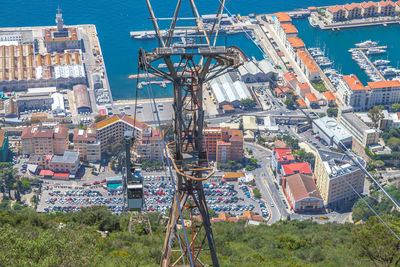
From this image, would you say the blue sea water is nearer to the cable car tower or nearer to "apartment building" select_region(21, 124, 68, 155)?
"apartment building" select_region(21, 124, 68, 155)

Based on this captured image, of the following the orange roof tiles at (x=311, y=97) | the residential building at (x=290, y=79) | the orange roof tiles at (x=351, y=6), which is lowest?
the orange roof tiles at (x=311, y=97)

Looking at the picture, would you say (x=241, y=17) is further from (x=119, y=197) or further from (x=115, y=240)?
(x=115, y=240)

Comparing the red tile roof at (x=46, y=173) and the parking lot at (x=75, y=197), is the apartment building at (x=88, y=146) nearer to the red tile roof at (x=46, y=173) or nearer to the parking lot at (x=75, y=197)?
the red tile roof at (x=46, y=173)

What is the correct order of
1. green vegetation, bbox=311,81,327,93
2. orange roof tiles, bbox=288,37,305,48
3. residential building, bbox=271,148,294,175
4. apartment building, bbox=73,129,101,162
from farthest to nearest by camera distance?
1. orange roof tiles, bbox=288,37,305,48
2. green vegetation, bbox=311,81,327,93
3. apartment building, bbox=73,129,101,162
4. residential building, bbox=271,148,294,175

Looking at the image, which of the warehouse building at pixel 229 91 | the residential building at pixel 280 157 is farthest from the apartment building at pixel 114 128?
the residential building at pixel 280 157

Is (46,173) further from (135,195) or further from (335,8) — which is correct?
(335,8)

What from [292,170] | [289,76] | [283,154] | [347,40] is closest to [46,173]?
[283,154]

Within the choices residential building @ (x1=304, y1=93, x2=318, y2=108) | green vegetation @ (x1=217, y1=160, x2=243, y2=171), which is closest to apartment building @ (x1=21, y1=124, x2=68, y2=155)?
green vegetation @ (x1=217, y1=160, x2=243, y2=171)
